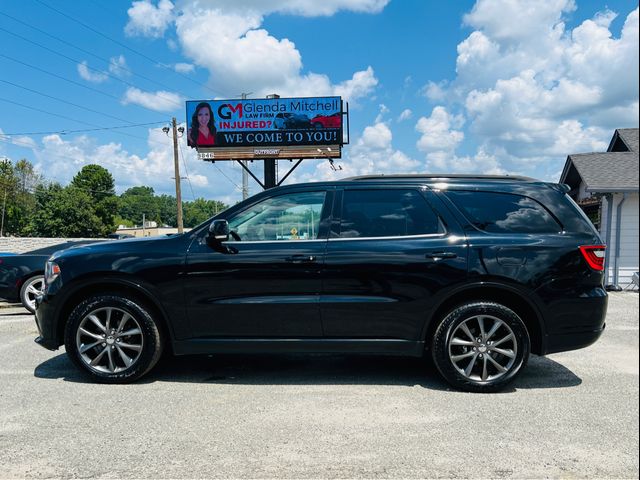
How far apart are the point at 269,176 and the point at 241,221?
22235 mm

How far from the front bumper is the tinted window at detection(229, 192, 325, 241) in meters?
1.88

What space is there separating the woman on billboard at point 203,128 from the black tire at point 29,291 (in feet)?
59.4

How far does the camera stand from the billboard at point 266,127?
25484mm

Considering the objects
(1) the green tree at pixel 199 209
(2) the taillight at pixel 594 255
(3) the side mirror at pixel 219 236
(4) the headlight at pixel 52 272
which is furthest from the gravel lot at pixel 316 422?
(1) the green tree at pixel 199 209

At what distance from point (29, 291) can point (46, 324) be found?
449cm

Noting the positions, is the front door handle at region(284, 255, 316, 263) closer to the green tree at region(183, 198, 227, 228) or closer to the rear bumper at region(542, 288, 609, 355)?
the rear bumper at region(542, 288, 609, 355)

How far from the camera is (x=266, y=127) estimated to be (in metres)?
25.7

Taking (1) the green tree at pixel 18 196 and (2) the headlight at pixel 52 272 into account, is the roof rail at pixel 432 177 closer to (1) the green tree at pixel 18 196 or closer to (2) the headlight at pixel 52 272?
(2) the headlight at pixel 52 272

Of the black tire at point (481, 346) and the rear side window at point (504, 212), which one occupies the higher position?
the rear side window at point (504, 212)

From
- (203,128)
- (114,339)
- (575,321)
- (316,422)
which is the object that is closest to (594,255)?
(575,321)

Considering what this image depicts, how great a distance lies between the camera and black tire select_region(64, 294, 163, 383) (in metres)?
4.52

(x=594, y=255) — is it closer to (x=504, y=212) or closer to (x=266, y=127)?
(x=504, y=212)

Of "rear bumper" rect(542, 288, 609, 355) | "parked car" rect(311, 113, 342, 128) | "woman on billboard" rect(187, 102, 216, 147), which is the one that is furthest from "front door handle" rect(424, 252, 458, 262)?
"woman on billboard" rect(187, 102, 216, 147)

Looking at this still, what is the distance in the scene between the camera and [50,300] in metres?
4.63
